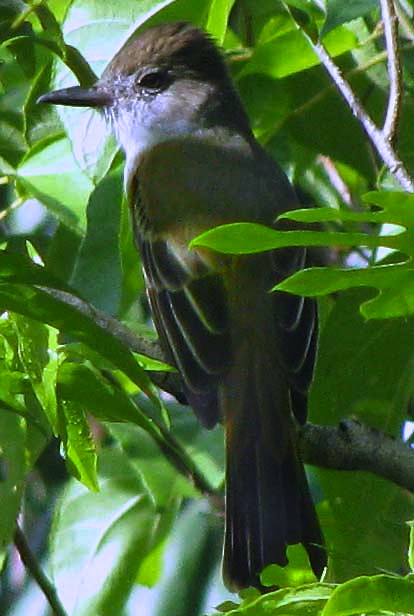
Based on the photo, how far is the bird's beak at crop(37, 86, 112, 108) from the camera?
7.30 feet

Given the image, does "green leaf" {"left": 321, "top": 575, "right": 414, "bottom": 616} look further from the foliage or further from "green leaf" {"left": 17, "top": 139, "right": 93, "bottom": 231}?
"green leaf" {"left": 17, "top": 139, "right": 93, "bottom": 231}

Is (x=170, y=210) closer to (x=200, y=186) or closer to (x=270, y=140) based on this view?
(x=200, y=186)

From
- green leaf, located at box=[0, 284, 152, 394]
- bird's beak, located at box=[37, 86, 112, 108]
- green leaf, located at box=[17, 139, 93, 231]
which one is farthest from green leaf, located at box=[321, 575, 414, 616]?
bird's beak, located at box=[37, 86, 112, 108]

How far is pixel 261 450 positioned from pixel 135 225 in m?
0.65

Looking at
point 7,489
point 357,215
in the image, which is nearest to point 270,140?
point 7,489

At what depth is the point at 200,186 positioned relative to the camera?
2723mm

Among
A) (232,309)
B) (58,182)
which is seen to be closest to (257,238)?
(58,182)

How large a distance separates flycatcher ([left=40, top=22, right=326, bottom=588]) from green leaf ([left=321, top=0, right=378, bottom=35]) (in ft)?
2.11

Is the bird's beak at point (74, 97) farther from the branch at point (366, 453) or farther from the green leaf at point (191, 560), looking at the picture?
the green leaf at point (191, 560)

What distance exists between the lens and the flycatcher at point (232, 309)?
7.39 feet

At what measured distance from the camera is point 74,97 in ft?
7.73

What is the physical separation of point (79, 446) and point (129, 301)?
60 centimetres

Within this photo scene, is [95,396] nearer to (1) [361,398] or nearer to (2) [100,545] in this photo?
(1) [361,398]

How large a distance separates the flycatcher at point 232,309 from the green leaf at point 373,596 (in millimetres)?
913
